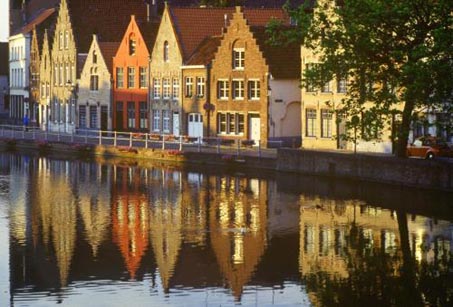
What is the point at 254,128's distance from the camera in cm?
8119

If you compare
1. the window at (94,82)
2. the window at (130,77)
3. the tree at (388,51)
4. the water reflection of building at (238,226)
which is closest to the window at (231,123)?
the window at (130,77)

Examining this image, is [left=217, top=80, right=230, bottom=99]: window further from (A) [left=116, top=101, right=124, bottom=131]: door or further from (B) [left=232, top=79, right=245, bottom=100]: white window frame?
(A) [left=116, top=101, right=124, bottom=131]: door

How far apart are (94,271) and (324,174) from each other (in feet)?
96.1

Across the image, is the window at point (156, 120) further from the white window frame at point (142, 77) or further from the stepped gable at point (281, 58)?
the stepped gable at point (281, 58)

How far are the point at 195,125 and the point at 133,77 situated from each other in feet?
40.8

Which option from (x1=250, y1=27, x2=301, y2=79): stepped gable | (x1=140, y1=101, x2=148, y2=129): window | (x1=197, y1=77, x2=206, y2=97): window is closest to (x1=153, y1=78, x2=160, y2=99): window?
(x1=140, y1=101, x2=148, y2=129): window

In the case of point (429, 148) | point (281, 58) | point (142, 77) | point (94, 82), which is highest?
point (281, 58)

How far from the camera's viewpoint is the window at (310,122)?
77.6 meters

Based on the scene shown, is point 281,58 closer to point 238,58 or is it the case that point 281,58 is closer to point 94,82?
point 238,58

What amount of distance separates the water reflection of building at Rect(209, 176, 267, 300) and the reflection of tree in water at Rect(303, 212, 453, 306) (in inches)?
84.2

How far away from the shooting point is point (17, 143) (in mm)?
96375

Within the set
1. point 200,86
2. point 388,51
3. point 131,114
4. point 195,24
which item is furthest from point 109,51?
point 388,51

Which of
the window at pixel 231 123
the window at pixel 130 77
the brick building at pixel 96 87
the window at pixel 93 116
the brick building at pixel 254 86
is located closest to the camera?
the brick building at pixel 254 86

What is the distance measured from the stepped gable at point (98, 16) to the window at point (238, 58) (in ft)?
84.6
